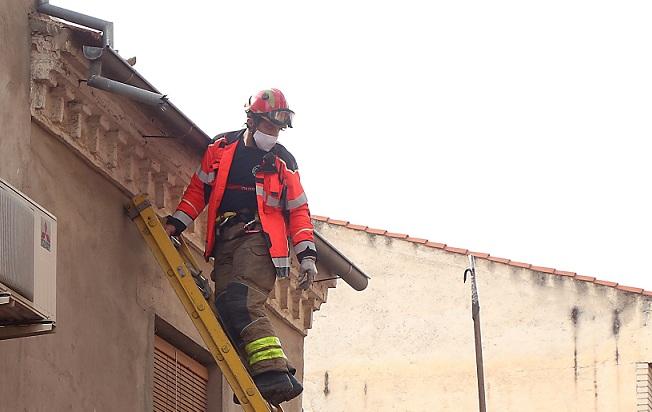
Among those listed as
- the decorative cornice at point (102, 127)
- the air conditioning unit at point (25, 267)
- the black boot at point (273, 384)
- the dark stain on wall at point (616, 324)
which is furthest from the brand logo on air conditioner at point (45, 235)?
the dark stain on wall at point (616, 324)

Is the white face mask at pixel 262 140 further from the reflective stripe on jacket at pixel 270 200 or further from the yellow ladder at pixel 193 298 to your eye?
the yellow ladder at pixel 193 298

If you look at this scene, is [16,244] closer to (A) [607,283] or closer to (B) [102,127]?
(B) [102,127]

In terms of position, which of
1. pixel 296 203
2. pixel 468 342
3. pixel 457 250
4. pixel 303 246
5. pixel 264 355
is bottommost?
pixel 264 355

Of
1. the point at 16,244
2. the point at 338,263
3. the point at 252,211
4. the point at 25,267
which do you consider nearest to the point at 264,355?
the point at 252,211

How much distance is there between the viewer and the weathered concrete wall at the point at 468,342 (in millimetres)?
25500

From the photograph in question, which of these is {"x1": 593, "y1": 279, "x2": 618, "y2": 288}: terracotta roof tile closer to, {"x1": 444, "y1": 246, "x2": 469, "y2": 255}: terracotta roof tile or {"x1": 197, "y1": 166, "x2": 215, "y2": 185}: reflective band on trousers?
{"x1": 444, "y1": 246, "x2": 469, "y2": 255}: terracotta roof tile

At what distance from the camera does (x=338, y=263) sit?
1522 cm

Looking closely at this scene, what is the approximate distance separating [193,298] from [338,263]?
11.4 feet

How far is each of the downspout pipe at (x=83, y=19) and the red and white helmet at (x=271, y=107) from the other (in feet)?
4.44

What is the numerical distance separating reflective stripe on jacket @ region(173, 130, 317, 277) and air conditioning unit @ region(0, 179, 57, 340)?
7.23 ft

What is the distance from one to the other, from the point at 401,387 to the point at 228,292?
1427cm

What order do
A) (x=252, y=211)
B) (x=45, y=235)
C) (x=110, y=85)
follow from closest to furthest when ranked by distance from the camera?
1. (x=45, y=235)
2. (x=110, y=85)
3. (x=252, y=211)

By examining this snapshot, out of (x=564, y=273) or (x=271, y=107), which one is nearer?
(x=271, y=107)

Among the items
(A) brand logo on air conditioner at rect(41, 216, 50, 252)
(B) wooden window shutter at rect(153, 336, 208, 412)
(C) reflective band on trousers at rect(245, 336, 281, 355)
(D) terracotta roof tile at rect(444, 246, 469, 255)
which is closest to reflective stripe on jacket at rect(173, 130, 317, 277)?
(C) reflective band on trousers at rect(245, 336, 281, 355)
